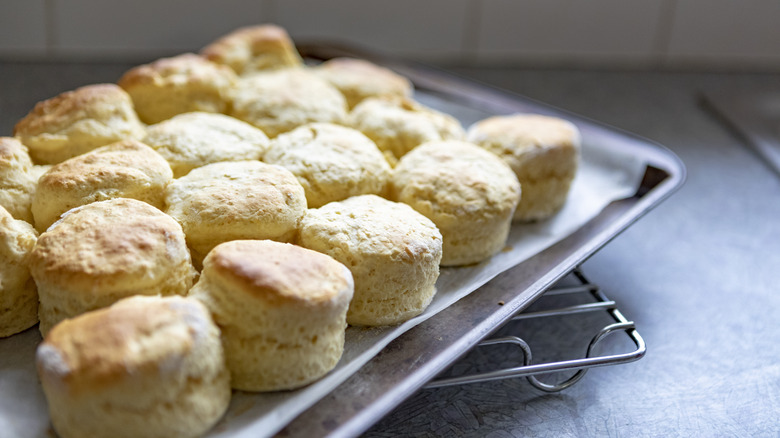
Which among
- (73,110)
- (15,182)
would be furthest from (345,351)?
(73,110)

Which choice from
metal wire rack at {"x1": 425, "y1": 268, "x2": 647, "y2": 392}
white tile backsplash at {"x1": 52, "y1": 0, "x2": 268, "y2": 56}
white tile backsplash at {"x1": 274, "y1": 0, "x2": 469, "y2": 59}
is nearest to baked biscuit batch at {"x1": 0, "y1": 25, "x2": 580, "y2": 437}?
metal wire rack at {"x1": 425, "y1": 268, "x2": 647, "y2": 392}

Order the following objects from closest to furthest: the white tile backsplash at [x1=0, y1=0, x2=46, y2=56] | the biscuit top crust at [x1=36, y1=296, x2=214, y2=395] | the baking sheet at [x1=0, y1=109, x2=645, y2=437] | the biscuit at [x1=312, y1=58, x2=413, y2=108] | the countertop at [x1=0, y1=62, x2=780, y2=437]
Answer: the biscuit top crust at [x1=36, y1=296, x2=214, y2=395] < the baking sheet at [x1=0, y1=109, x2=645, y2=437] < the countertop at [x1=0, y1=62, x2=780, y2=437] < the biscuit at [x1=312, y1=58, x2=413, y2=108] < the white tile backsplash at [x1=0, y1=0, x2=46, y2=56]

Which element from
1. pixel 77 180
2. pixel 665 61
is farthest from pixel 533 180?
pixel 665 61

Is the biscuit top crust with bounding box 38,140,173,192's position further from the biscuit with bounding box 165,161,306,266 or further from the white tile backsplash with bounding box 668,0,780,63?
the white tile backsplash with bounding box 668,0,780,63

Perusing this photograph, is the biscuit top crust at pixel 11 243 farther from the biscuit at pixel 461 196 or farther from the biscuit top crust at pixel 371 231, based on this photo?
the biscuit at pixel 461 196

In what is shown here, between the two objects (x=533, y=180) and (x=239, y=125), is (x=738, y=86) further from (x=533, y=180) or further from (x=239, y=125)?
(x=239, y=125)

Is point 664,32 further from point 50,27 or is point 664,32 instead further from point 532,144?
point 50,27

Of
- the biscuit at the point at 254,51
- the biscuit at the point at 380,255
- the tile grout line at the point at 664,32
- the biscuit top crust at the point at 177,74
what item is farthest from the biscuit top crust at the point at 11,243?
the tile grout line at the point at 664,32
